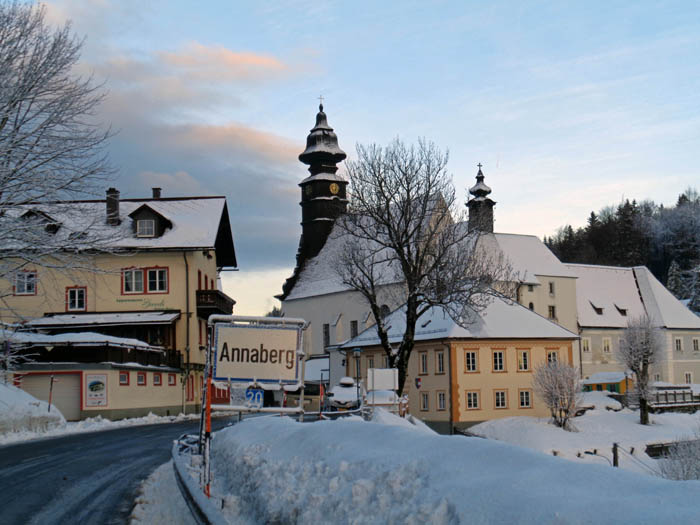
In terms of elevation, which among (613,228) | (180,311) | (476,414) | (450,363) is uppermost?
(613,228)

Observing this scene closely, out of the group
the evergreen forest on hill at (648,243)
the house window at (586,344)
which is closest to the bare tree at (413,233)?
the house window at (586,344)

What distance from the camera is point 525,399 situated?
47656 millimetres

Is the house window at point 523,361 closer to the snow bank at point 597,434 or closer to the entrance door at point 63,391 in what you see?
the snow bank at point 597,434

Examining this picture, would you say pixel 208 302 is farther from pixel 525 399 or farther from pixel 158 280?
pixel 525 399

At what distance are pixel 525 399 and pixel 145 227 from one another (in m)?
26.8

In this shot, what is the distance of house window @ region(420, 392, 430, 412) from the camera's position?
46466mm

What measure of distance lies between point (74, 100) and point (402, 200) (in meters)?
21.4

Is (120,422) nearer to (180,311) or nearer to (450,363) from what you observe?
(180,311)

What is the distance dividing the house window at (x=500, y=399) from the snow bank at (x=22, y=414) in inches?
1007

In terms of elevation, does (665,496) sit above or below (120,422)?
above

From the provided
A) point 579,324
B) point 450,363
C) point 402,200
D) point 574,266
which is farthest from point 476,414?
point 574,266

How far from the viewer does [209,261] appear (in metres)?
56.0

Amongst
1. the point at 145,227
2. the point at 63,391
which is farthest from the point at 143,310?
the point at 63,391

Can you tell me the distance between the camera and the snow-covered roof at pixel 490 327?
46.4m
